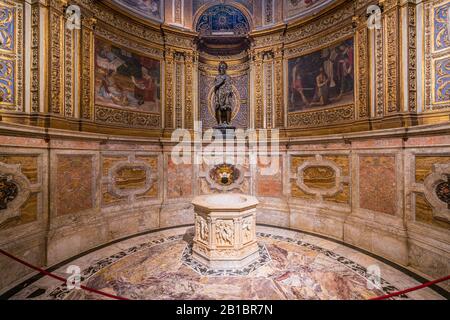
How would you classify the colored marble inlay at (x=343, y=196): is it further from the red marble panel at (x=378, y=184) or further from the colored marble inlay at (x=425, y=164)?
the colored marble inlay at (x=425, y=164)

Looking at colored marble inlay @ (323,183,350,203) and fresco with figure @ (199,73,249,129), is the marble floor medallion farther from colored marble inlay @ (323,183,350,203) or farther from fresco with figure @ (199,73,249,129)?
fresco with figure @ (199,73,249,129)

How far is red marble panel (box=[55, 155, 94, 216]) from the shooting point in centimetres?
460

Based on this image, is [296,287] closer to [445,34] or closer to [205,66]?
[445,34]

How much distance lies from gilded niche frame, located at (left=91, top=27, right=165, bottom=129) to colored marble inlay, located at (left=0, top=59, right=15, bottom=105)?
1.61 m

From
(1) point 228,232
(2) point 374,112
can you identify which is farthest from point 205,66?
(1) point 228,232

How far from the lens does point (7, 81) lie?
424 centimetres

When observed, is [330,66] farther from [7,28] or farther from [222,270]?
[7,28]

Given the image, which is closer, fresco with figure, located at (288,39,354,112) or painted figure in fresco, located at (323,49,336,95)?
fresco with figure, located at (288,39,354,112)

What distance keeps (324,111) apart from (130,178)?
6.62m

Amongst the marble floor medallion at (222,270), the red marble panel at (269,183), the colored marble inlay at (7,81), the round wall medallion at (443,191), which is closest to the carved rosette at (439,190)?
the round wall medallion at (443,191)

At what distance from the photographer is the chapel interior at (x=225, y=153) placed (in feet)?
12.6

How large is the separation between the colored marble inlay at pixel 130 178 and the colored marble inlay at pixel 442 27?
324 inches

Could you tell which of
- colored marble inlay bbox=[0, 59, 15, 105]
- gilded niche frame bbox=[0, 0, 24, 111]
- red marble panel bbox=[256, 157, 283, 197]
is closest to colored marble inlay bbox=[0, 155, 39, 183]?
gilded niche frame bbox=[0, 0, 24, 111]

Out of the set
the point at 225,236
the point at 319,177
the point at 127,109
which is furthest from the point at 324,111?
the point at 127,109
